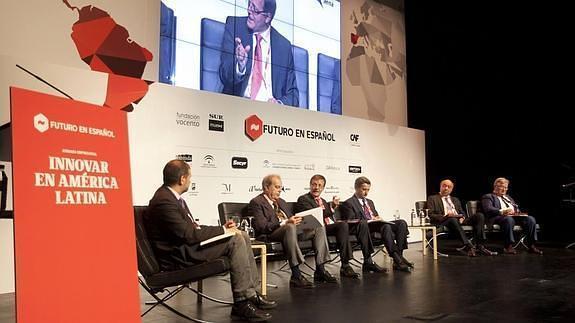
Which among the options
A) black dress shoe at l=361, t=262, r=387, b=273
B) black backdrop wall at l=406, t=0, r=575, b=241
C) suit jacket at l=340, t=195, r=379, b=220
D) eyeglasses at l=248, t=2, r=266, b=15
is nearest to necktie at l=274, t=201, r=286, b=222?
suit jacket at l=340, t=195, r=379, b=220

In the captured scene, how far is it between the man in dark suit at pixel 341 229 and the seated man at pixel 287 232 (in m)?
Answer: 0.32

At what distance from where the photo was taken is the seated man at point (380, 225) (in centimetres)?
516

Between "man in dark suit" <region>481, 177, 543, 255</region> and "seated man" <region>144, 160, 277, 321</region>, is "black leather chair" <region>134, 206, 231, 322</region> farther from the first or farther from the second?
"man in dark suit" <region>481, 177, 543, 255</region>

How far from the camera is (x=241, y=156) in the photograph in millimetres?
5961

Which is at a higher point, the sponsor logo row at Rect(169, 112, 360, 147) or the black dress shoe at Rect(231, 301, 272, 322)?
the sponsor logo row at Rect(169, 112, 360, 147)

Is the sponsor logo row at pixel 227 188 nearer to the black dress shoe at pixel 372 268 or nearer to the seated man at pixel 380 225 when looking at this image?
the seated man at pixel 380 225

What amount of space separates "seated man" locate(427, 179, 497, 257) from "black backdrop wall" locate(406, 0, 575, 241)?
2.40m

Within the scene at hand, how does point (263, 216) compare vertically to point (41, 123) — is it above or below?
below

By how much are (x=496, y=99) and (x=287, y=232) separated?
5.97 m

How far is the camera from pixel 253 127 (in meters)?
6.11

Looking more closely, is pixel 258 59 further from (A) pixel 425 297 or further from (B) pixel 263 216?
(A) pixel 425 297

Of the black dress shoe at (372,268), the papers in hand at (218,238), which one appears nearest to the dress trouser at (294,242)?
the black dress shoe at (372,268)

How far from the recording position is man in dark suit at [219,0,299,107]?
675 cm

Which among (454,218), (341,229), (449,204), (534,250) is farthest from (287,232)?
(534,250)
